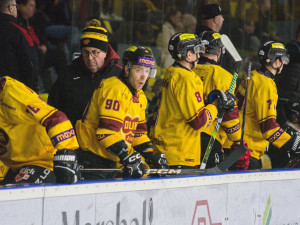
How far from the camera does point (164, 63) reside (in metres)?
7.41

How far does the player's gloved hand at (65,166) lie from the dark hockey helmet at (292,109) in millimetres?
3459

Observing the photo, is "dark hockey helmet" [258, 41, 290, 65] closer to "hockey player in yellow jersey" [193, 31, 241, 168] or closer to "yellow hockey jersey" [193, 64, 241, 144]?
"hockey player in yellow jersey" [193, 31, 241, 168]

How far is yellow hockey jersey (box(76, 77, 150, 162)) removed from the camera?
402 centimetres

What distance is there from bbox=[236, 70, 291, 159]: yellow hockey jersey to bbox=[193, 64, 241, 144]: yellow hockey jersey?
33 cm

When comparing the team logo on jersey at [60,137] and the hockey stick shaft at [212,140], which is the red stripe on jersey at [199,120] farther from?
the team logo on jersey at [60,137]

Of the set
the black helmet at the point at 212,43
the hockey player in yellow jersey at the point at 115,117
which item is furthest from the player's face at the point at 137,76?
the black helmet at the point at 212,43

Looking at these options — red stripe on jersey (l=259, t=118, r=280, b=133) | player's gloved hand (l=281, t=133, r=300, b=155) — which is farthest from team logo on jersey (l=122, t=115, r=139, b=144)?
player's gloved hand (l=281, t=133, r=300, b=155)

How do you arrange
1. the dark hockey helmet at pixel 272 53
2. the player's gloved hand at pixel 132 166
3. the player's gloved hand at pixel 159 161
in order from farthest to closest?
the dark hockey helmet at pixel 272 53
the player's gloved hand at pixel 159 161
the player's gloved hand at pixel 132 166

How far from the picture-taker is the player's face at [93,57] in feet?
15.7

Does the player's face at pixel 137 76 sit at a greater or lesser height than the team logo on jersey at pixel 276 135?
greater

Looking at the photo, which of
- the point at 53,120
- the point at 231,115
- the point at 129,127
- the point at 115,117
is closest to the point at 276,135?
the point at 231,115

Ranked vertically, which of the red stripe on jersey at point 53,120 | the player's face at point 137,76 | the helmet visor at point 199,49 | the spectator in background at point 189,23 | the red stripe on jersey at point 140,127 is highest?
the spectator in background at point 189,23

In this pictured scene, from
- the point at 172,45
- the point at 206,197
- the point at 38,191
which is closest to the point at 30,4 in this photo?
the point at 172,45

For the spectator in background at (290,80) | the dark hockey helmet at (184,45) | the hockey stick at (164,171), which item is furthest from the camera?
the spectator in background at (290,80)
